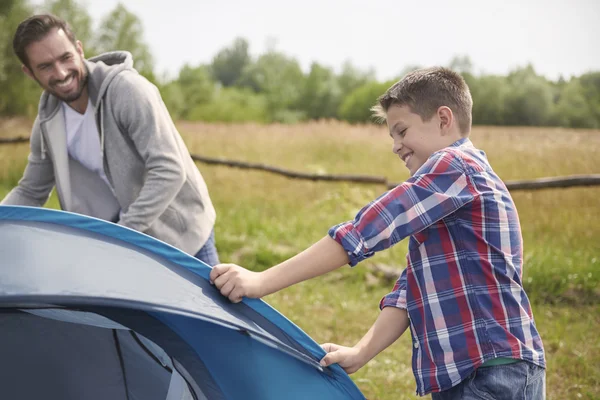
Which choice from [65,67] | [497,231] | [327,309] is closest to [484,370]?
[497,231]

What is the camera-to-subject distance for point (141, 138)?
2459 mm

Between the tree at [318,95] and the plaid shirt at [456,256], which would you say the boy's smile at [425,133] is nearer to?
the plaid shirt at [456,256]

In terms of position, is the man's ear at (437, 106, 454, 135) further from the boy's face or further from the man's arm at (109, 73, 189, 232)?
the man's arm at (109, 73, 189, 232)

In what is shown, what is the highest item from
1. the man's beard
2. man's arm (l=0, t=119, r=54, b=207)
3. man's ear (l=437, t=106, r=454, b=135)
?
the man's beard

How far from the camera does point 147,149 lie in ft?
8.03

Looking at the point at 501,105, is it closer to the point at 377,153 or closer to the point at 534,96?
the point at 534,96

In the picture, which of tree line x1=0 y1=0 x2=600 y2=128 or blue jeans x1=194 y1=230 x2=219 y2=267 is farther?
tree line x1=0 y1=0 x2=600 y2=128

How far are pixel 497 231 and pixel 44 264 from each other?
1137 mm

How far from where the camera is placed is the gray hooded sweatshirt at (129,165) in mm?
2443

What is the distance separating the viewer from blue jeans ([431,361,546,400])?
1395 mm

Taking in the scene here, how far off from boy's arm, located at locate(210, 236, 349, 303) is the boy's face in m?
0.35

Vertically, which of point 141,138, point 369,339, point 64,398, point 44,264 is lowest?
point 64,398

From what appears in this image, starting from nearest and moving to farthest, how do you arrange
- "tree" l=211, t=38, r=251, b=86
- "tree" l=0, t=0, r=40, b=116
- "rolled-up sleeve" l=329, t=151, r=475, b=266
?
"rolled-up sleeve" l=329, t=151, r=475, b=266, "tree" l=0, t=0, r=40, b=116, "tree" l=211, t=38, r=251, b=86

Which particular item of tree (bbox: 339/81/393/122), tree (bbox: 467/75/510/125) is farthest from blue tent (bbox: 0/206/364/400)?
tree (bbox: 339/81/393/122)
